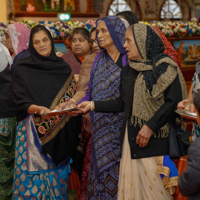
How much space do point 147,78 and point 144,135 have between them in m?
0.42

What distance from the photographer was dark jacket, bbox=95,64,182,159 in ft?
7.25

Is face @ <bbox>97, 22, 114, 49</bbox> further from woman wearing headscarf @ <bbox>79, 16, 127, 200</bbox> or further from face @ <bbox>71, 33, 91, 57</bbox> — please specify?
face @ <bbox>71, 33, 91, 57</bbox>

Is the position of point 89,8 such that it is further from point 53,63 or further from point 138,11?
point 53,63

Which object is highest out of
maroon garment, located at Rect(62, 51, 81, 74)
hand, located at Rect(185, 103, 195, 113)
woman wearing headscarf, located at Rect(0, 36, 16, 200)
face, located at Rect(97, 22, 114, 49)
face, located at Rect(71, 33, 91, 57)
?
face, located at Rect(97, 22, 114, 49)

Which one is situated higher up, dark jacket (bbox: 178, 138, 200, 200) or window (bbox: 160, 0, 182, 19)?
window (bbox: 160, 0, 182, 19)

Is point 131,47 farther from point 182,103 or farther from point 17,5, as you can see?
point 17,5

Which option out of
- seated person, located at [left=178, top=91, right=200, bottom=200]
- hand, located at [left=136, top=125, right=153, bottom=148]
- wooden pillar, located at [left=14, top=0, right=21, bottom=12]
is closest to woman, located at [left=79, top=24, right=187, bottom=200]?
hand, located at [left=136, top=125, right=153, bottom=148]

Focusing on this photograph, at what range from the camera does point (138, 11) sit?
618 inches

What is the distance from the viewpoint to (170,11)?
16.5 m

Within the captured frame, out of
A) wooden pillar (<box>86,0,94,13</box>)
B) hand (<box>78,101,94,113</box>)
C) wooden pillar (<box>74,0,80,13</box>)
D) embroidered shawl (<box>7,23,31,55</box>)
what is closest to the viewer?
hand (<box>78,101,94,113</box>)

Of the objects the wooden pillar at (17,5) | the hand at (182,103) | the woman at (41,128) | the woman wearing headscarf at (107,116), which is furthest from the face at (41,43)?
the wooden pillar at (17,5)

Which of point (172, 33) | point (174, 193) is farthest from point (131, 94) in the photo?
point (172, 33)

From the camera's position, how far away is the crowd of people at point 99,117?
227 centimetres

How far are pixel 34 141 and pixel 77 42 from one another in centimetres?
155
